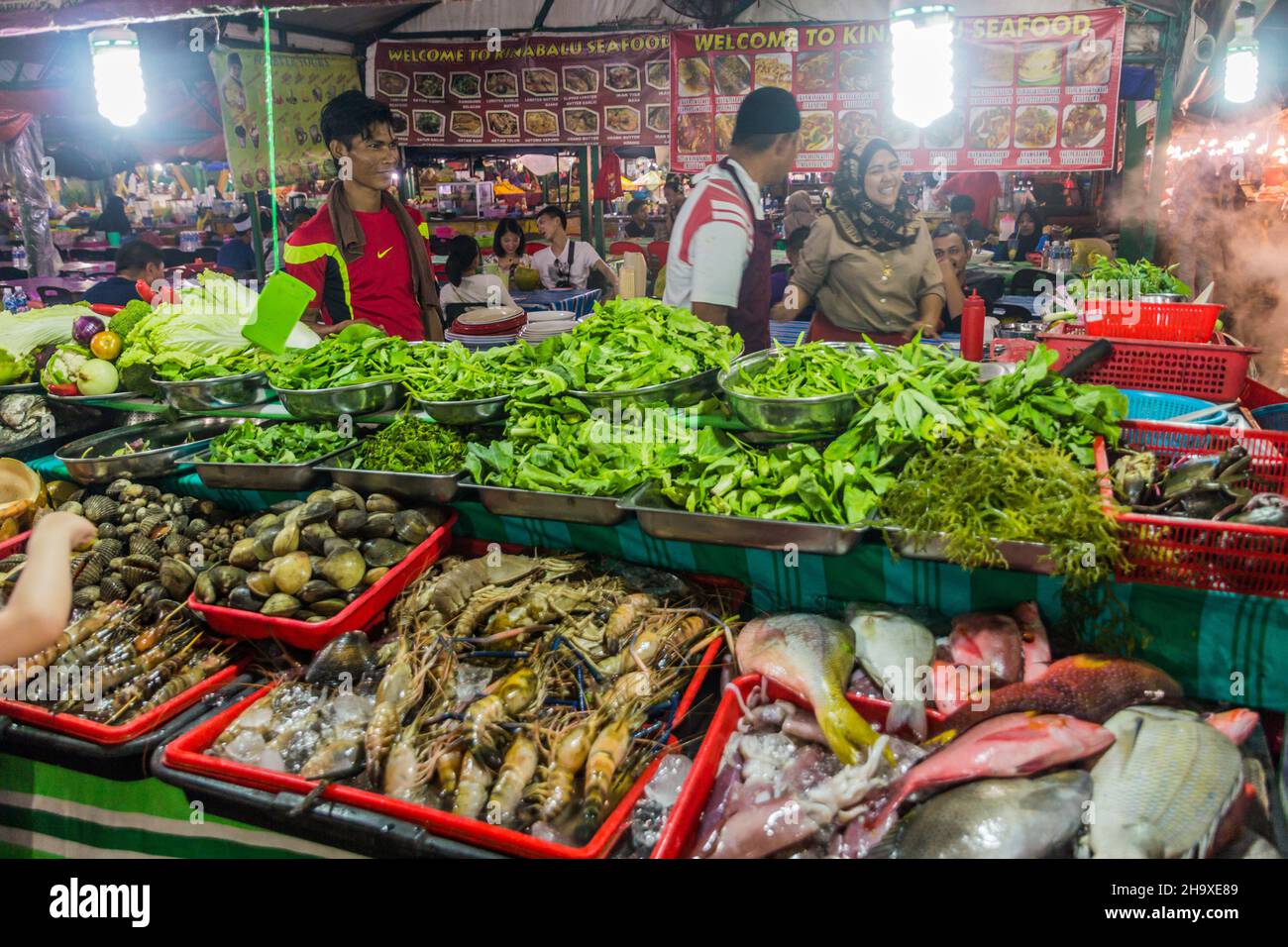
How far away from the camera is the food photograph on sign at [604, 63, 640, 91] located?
317 inches

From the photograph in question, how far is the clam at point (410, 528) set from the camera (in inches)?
116

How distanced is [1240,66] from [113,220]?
18059 mm

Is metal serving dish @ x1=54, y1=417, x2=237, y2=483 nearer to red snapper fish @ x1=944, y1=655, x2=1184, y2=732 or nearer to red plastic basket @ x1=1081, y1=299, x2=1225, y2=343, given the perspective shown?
red snapper fish @ x1=944, y1=655, x2=1184, y2=732

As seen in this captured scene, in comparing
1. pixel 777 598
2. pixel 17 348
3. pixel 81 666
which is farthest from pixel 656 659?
pixel 17 348

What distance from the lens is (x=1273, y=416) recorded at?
10.2 ft

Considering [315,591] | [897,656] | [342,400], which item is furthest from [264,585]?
[897,656]

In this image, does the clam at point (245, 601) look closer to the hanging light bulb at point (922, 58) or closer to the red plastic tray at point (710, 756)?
the red plastic tray at point (710, 756)

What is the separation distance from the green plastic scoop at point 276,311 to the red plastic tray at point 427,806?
6.04 ft

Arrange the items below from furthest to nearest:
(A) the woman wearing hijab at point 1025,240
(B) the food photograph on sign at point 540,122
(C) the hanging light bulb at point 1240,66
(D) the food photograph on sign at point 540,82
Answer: (A) the woman wearing hijab at point 1025,240 < (B) the food photograph on sign at point 540,122 < (D) the food photograph on sign at point 540,82 < (C) the hanging light bulb at point 1240,66

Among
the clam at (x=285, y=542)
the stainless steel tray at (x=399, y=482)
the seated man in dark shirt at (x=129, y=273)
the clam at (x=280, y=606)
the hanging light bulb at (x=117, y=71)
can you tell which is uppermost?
the hanging light bulb at (x=117, y=71)

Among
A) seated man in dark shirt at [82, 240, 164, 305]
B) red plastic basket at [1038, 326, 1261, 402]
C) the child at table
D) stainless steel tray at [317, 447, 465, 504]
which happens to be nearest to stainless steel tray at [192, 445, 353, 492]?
stainless steel tray at [317, 447, 465, 504]

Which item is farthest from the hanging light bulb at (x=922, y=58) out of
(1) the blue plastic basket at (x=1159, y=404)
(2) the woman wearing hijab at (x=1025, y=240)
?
(2) the woman wearing hijab at (x=1025, y=240)

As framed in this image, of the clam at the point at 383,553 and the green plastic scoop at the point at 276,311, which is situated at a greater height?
the green plastic scoop at the point at 276,311
